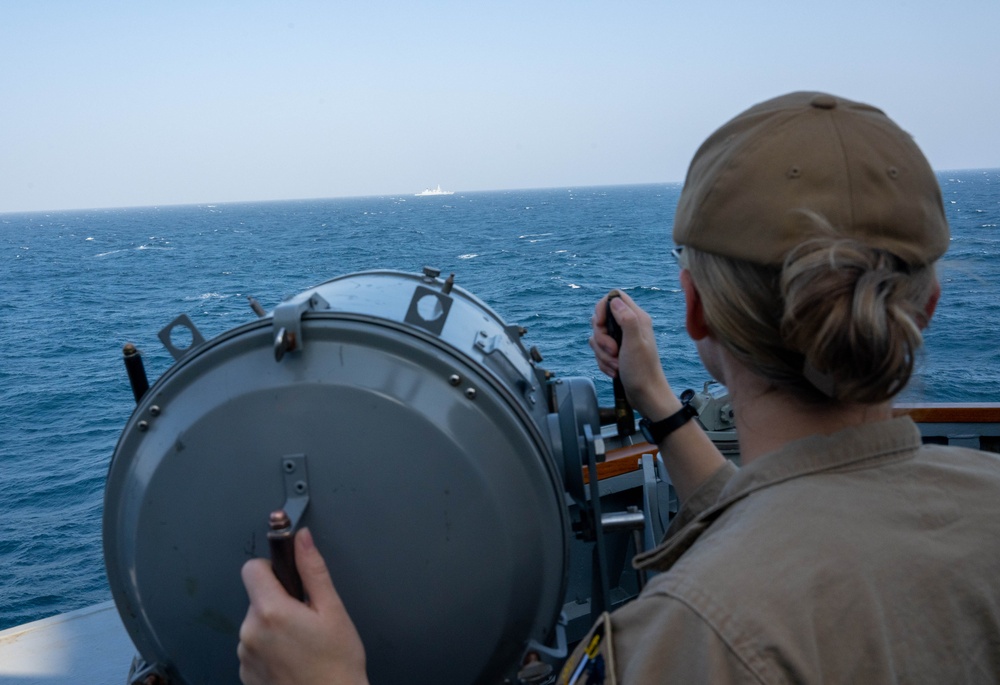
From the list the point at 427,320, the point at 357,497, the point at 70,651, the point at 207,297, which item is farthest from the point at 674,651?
the point at 207,297

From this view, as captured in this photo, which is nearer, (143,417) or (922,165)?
(922,165)

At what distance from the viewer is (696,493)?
1512 millimetres

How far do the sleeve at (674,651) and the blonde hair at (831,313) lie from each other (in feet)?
1.06

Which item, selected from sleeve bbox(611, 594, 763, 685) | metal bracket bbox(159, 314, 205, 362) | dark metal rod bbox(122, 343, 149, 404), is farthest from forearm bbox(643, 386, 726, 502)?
dark metal rod bbox(122, 343, 149, 404)

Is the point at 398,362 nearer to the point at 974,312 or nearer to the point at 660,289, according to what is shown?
the point at 974,312

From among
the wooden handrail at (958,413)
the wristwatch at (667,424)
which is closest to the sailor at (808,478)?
the wristwatch at (667,424)

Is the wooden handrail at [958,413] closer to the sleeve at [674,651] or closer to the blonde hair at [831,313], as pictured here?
the blonde hair at [831,313]

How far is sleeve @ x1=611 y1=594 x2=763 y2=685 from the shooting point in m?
0.82

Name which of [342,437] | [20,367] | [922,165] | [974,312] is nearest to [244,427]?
[342,437]

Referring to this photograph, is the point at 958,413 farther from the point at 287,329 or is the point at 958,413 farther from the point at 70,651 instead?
the point at 70,651

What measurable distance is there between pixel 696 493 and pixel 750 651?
70 cm

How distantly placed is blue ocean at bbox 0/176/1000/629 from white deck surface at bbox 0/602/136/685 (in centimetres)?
179

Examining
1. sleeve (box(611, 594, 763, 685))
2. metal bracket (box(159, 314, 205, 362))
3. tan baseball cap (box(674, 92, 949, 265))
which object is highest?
tan baseball cap (box(674, 92, 949, 265))

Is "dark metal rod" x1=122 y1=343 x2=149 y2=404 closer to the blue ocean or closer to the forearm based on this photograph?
the blue ocean
